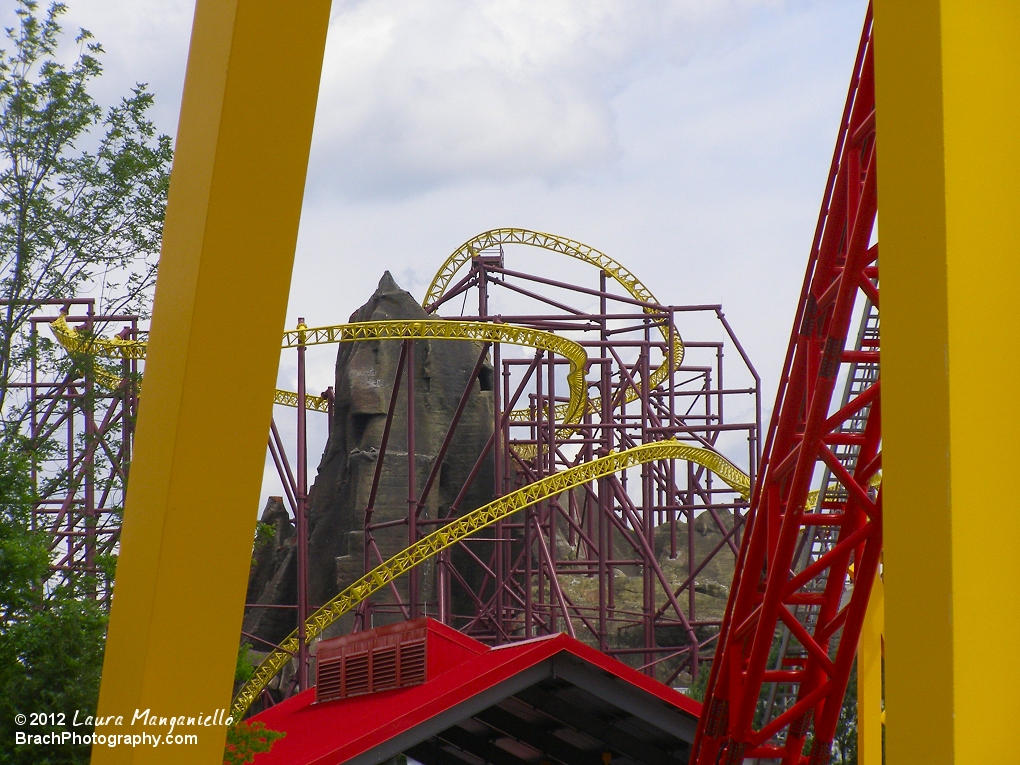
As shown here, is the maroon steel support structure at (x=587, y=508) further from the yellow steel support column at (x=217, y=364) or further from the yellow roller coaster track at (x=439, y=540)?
the yellow steel support column at (x=217, y=364)

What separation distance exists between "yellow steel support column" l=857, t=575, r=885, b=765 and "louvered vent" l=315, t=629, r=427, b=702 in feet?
13.4

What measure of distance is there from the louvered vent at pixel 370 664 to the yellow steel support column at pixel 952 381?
1027 cm

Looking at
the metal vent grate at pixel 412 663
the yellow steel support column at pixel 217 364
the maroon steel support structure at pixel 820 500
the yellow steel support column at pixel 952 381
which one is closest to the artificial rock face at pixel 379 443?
the metal vent grate at pixel 412 663

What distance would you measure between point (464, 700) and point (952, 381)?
29.2 feet

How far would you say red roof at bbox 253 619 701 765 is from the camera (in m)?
9.43

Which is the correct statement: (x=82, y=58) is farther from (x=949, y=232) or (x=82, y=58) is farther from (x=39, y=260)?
→ (x=949, y=232)

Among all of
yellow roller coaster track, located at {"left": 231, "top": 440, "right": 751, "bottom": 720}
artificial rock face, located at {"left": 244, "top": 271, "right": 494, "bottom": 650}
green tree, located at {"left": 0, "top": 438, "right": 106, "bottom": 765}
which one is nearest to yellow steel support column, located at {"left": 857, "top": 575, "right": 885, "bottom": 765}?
green tree, located at {"left": 0, "top": 438, "right": 106, "bottom": 765}

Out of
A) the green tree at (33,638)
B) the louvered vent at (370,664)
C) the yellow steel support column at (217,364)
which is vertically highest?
the yellow steel support column at (217,364)

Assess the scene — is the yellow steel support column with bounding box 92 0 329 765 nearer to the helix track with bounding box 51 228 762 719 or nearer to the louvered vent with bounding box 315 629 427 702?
the louvered vent with bounding box 315 629 427 702

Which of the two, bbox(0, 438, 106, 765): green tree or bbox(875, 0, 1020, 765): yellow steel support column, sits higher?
bbox(875, 0, 1020, 765): yellow steel support column

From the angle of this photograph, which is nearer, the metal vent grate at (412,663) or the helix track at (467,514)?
the metal vent grate at (412,663)

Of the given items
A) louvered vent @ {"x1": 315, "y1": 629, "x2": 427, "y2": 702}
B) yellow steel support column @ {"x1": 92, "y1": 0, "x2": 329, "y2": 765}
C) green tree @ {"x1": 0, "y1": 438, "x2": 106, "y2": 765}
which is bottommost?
louvered vent @ {"x1": 315, "y1": 629, "x2": 427, "y2": 702}

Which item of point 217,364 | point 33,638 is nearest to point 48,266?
point 33,638

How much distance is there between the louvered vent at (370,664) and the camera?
11.4 m
